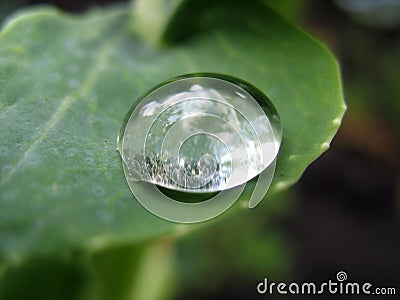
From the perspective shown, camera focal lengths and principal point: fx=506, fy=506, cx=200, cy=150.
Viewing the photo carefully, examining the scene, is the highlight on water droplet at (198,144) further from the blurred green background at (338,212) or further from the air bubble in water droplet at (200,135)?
the blurred green background at (338,212)

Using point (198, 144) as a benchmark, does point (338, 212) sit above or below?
below

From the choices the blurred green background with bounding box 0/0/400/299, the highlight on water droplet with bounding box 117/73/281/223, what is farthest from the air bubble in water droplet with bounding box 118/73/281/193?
the blurred green background with bounding box 0/0/400/299

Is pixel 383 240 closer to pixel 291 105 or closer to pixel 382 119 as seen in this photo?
pixel 382 119

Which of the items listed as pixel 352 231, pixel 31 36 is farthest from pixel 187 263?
pixel 31 36

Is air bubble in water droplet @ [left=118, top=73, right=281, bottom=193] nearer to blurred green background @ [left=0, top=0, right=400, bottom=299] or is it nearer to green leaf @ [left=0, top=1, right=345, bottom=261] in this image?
green leaf @ [left=0, top=1, right=345, bottom=261]

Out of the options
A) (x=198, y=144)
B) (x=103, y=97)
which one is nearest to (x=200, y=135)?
(x=198, y=144)

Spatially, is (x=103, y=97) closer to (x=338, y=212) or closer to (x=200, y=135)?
(x=200, y=135)

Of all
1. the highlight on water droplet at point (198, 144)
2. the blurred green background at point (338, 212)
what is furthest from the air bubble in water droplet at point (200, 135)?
the blurred green background at point (338, 212)
